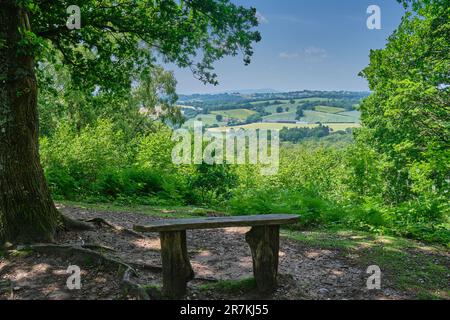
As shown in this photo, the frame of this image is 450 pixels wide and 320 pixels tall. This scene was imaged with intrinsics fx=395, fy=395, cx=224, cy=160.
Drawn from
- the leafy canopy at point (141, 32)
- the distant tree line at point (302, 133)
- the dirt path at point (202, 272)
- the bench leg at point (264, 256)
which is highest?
the leafy canopy at point (141, 32)

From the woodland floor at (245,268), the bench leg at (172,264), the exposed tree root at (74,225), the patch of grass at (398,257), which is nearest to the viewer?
the bench leg at (172,264)

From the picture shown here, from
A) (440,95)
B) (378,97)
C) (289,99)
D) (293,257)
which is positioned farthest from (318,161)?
(289,99)

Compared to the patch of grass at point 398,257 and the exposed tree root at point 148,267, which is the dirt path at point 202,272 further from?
the patch of grass at point 398,257

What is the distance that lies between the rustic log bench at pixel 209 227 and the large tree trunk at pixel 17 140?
9.44 ft

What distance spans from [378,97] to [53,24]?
21108 mm

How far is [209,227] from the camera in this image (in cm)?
482

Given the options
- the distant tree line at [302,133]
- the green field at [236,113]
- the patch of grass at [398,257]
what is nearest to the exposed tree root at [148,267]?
the patch of grass at [398,257]

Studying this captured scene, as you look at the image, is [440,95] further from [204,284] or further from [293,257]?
[204,284]

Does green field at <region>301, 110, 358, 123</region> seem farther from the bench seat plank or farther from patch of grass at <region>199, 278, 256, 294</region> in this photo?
the bench seat plank

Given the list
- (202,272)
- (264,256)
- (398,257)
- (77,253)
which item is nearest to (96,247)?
(77,253)

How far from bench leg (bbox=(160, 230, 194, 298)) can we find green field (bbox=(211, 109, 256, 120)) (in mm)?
76303

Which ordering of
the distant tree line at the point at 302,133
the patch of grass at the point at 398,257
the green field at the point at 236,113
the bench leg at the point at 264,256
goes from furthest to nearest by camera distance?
the distant tree line at the point at 302,133 → the green field at the point at 236,113 → the patch of grass at the point at 398,257 → the bench leg at the point at 264,256

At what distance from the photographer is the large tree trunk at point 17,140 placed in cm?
625

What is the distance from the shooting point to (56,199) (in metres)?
13.7
